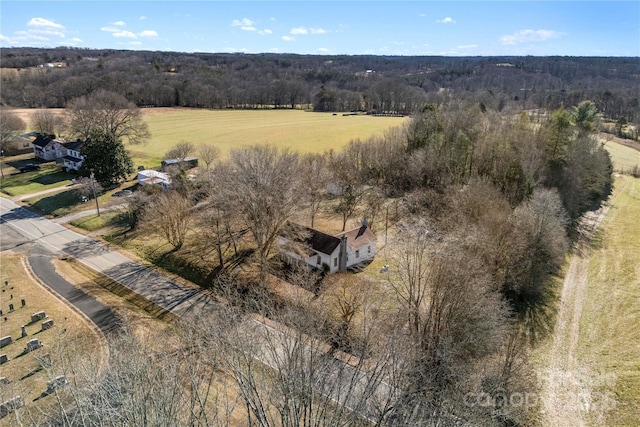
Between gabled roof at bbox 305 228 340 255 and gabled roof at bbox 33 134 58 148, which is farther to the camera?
gabled roof at bbox 33 134 58 148

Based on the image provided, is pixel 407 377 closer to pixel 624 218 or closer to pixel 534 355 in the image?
pixel 534 355

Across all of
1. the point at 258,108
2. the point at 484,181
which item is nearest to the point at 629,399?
the point at 484,181

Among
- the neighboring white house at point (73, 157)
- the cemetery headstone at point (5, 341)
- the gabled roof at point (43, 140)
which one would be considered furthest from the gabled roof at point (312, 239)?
the gabled roof at point (43, 140)

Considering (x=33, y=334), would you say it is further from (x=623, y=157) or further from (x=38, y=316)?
(x=623, y=157)

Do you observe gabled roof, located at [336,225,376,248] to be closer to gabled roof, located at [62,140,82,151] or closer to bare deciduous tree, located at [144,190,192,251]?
bare deciduous tree, located at [144,190,192,251]

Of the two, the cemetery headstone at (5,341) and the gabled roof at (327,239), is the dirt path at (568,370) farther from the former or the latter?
the cemetery headstone at (5,341)

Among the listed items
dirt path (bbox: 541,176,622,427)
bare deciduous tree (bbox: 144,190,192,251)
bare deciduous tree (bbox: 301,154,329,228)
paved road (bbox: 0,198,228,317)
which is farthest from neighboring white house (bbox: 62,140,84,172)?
dirt path (bbox: 541,176,622,427)

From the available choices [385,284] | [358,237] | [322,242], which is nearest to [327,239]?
[322,242]
